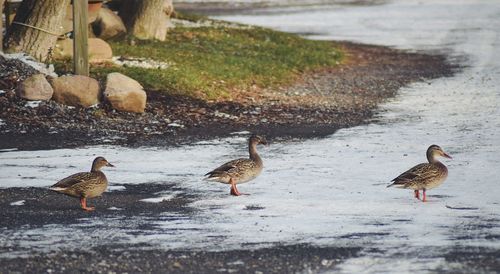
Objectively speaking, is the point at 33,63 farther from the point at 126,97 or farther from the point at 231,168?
the point at 231,168

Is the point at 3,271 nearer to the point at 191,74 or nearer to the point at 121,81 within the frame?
the point at 121,81

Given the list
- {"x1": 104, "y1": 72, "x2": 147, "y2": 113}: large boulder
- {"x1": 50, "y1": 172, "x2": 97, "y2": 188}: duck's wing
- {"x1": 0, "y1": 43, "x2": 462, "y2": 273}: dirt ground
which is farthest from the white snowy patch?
{"x1": 104, "y1": 72, "x2": 147, "y2": 113}: large boulder

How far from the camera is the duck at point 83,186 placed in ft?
38.9

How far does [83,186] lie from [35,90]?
6.73m

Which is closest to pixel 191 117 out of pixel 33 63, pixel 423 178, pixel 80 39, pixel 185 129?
pixel 185 129

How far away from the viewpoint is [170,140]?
1667 cm

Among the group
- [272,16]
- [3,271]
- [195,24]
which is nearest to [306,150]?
[3,271]

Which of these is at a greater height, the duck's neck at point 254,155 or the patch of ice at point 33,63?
the patch of ice at point 33,63

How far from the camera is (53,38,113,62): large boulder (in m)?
22.0

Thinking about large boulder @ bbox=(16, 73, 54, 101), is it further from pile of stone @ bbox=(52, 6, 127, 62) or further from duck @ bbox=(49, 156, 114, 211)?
duck @ bbox=(49, 156, 114, 211)

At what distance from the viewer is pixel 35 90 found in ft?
59.9

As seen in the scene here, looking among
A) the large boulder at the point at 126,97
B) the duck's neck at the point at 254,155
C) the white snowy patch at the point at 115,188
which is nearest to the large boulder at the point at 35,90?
the large boulder at the point at 126,97

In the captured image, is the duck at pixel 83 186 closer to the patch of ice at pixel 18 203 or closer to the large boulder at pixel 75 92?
the patch of ice at pixel 18 203

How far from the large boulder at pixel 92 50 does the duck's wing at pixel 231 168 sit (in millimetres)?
9759
